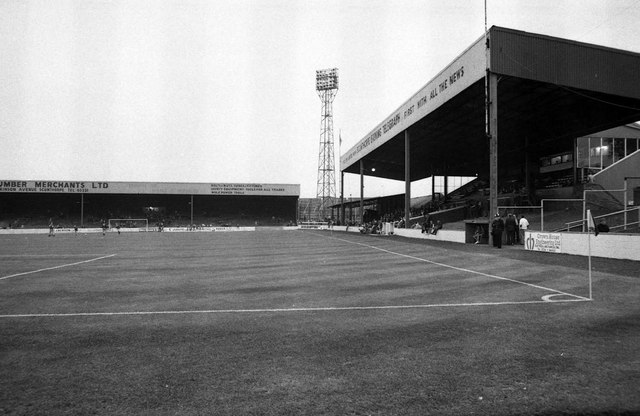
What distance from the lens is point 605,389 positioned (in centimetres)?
387

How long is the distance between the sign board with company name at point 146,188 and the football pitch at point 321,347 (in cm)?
5890

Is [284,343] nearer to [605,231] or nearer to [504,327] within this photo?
[504,327]

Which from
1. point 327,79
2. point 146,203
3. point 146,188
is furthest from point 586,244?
point 146,203

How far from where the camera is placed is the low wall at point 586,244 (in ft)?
53.1

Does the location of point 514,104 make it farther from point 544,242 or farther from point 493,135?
point 544,242

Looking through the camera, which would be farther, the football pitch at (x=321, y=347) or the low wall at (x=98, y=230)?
the low wall at (x=98, y=230)

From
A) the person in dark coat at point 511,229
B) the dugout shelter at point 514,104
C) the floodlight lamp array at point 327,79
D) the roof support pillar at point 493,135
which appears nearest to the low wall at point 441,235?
the person in dark coat at point 511,229

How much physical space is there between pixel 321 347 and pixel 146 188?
2643 inches

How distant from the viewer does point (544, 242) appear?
2023cm

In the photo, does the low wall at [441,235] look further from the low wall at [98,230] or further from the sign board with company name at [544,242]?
the low wall at [98,230]

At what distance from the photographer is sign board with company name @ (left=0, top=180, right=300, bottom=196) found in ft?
201

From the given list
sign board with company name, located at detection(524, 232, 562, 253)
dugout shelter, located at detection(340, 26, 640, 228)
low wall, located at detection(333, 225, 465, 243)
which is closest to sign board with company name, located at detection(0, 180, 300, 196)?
dugout shelter, located at detection(340, 26, 640, 228)

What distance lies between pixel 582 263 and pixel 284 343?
1382 centimetres

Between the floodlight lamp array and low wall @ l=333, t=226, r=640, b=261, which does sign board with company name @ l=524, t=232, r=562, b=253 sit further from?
the floodlight lamp array
